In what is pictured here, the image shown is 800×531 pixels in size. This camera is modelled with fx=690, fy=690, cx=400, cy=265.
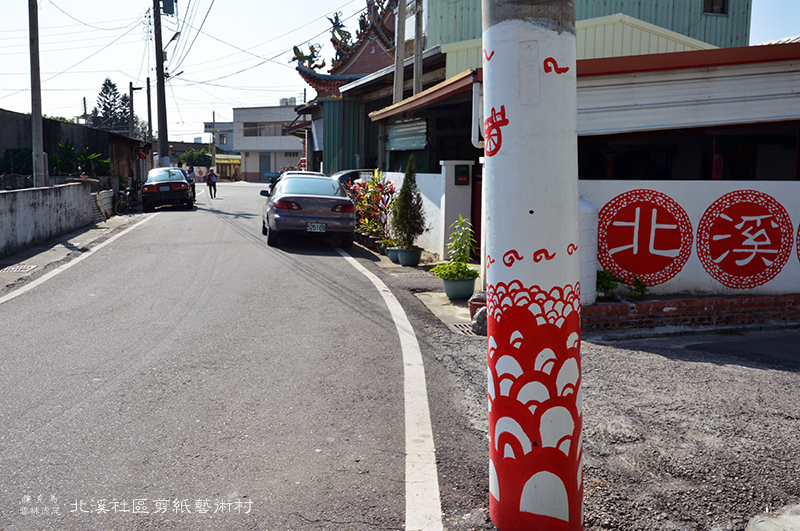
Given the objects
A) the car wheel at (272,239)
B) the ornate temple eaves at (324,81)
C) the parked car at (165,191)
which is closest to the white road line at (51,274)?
the car wheel at (272,239)

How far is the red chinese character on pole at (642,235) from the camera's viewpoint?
27.1 feet

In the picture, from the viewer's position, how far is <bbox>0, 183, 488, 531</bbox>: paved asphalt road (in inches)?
137

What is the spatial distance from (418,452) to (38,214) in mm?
12118

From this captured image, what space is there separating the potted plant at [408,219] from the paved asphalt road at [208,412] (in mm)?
2890

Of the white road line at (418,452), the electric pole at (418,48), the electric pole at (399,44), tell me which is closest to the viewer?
the white road line at (418,452)

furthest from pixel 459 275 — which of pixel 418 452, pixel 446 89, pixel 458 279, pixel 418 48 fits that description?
pixel 418 48

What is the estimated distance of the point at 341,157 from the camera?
86.9 ft

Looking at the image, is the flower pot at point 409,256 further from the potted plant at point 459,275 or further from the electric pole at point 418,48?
the electric pole at point 418,48

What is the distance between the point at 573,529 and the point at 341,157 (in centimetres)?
2411

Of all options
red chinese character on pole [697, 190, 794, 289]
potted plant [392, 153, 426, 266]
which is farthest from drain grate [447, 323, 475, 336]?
potted plant [392, 153, 426, 266]

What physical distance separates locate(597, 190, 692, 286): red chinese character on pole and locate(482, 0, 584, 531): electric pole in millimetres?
5385

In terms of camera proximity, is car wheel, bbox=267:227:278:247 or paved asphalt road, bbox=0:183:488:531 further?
car wheel, bbox=267:227:278:247

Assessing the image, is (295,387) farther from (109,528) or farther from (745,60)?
(745,60)

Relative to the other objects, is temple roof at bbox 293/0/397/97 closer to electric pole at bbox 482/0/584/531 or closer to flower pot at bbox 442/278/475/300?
flower pot at bbox 442/278/475/300
